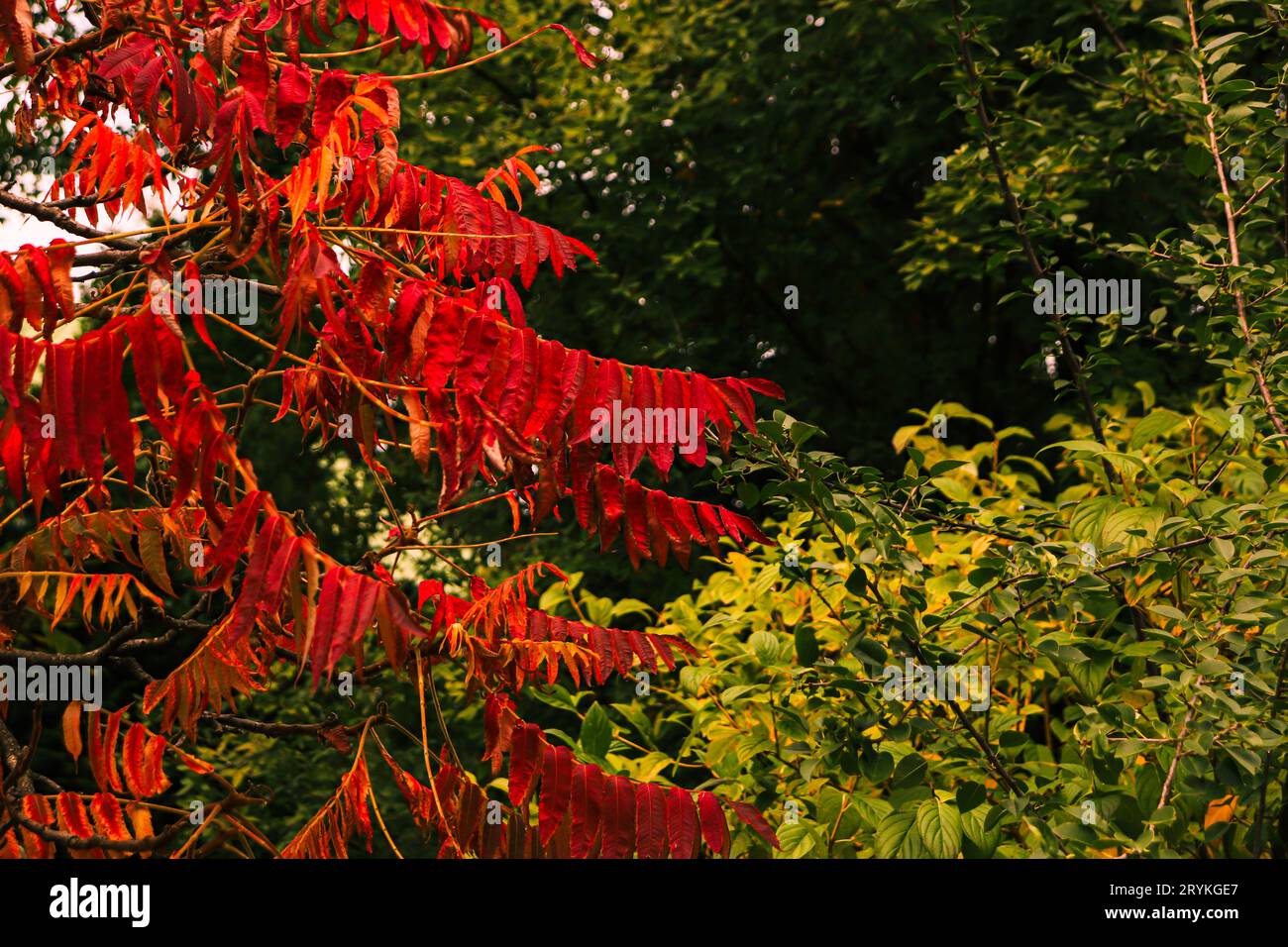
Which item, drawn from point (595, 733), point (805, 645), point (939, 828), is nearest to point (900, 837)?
point (939, 828)

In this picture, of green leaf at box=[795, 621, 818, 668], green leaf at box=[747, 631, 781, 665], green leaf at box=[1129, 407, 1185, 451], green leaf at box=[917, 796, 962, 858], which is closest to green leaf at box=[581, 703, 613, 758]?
green leaf at box=[747, 631, 781, 665]

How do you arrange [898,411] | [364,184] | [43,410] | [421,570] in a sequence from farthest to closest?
[898,411], [421,570], [364,184], [43,410]

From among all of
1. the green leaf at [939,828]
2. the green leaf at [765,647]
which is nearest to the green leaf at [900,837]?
the green leaf at [939,828]

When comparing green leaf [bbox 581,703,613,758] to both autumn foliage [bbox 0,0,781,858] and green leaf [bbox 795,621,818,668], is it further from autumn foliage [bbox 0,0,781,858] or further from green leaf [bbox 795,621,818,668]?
green leaf [bbox 795,621,818,668]

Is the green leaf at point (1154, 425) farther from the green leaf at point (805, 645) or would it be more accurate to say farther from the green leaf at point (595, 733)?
the green leaf at point (595, 733)

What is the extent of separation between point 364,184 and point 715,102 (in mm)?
6595

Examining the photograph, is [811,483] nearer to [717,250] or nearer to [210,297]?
[210,297]

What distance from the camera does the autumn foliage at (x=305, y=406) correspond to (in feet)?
6.40

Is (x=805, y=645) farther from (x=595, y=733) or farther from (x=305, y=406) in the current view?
(x=305, y=406)

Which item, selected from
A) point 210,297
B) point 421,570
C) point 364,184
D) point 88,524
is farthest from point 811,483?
point 421,570

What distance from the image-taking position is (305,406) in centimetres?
276

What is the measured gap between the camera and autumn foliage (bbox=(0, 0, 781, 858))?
195 cm

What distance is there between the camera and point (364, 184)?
2422 mm

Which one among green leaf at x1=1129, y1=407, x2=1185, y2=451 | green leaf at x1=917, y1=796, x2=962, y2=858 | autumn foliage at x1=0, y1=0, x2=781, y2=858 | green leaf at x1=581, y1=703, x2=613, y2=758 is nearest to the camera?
autumn foliage at x1=0, y1=0, x2=781, y2=858
